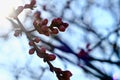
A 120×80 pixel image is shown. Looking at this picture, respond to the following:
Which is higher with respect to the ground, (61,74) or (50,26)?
(50,26)

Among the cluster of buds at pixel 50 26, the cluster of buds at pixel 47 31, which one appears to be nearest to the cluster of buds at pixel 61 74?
the cluster of buds at pixel 47 31

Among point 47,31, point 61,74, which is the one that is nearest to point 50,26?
point 47,31

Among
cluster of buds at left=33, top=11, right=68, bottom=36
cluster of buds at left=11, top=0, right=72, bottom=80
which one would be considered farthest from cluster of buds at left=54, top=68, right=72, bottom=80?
cluster of buds at left=33, top=11, right=68, bottom=36

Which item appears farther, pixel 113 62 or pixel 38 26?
pixel 113 62

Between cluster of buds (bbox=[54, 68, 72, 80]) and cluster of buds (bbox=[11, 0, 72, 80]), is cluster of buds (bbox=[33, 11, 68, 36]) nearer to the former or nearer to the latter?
cluster of buds (bbox=[11, 0, 72, 80])

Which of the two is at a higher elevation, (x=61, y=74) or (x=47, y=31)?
(x=47, y=31)

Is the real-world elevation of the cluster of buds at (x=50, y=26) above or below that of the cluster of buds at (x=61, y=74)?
above

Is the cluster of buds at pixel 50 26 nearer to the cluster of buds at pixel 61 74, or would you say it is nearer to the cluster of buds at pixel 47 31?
the cluster of buds at pixel 47 31

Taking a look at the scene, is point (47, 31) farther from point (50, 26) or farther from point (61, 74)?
point (61, 74)

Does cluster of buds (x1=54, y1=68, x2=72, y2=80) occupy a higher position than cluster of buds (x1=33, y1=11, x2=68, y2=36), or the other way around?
cluster of buds (x1=33, y1=11, x2=68, y2=36)

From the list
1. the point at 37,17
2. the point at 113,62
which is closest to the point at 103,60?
the point at 113,62

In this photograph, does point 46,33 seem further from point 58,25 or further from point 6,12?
point 6,12
